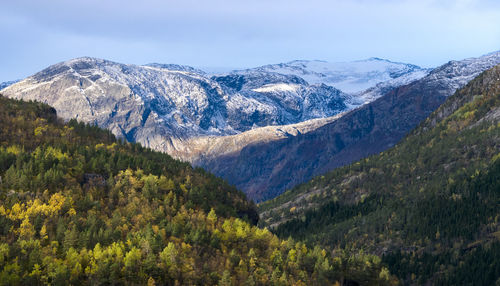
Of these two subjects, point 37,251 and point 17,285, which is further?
point 37,251

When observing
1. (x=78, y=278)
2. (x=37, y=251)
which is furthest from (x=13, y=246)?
(x=78, y=278)

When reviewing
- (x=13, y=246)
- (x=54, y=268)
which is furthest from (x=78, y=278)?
(x=13, y=246)

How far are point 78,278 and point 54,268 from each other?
35.0 ft

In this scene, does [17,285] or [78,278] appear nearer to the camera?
[17,285]

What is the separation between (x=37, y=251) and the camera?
654 feet

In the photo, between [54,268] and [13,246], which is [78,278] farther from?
[13,246]

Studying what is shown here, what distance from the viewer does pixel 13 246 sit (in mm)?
199250

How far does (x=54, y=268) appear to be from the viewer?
191875mm

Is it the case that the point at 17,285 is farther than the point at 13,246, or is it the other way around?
the point at 13,246

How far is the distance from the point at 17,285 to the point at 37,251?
1637 centimetres

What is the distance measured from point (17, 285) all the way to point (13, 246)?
724 inches

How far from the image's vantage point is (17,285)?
184750mm

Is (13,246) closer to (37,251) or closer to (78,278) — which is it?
(37,251)

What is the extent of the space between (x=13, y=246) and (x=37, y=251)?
7.81 metres
